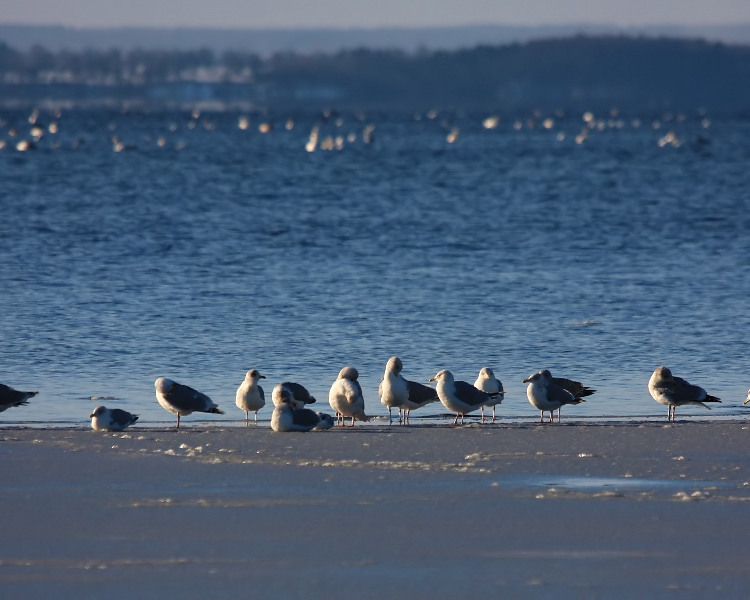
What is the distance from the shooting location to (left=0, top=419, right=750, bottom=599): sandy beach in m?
6.80

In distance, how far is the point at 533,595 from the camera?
6.55m

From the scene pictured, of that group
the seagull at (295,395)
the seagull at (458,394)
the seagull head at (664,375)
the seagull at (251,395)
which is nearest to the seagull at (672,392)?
the seagull head at (664,375)

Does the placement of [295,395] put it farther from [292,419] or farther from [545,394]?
[545,394]

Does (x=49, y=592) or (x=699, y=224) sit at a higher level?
(x=699, y=224)

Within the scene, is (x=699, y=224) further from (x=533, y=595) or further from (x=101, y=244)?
(x=533, y=595)

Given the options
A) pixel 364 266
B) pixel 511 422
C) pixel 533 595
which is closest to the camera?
pixel 533 595

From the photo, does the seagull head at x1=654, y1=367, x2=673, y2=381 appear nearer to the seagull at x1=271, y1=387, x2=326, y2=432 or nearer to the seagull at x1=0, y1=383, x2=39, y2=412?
the seagull at x1=271, y1=387, x2=326, y2=432

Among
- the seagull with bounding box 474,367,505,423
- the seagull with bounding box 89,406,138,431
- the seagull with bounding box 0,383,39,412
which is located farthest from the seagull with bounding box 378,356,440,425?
the seagull with bounding box 0,383,39,412

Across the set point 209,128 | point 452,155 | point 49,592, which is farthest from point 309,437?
point 209,128

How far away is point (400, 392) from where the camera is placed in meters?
11.7

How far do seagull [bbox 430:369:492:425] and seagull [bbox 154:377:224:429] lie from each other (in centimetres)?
201

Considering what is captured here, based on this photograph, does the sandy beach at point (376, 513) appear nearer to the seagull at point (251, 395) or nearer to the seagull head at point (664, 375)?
the seagull at point (251, 395)

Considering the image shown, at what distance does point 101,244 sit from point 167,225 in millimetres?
5218

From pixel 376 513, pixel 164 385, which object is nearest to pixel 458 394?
pixel 164 385
